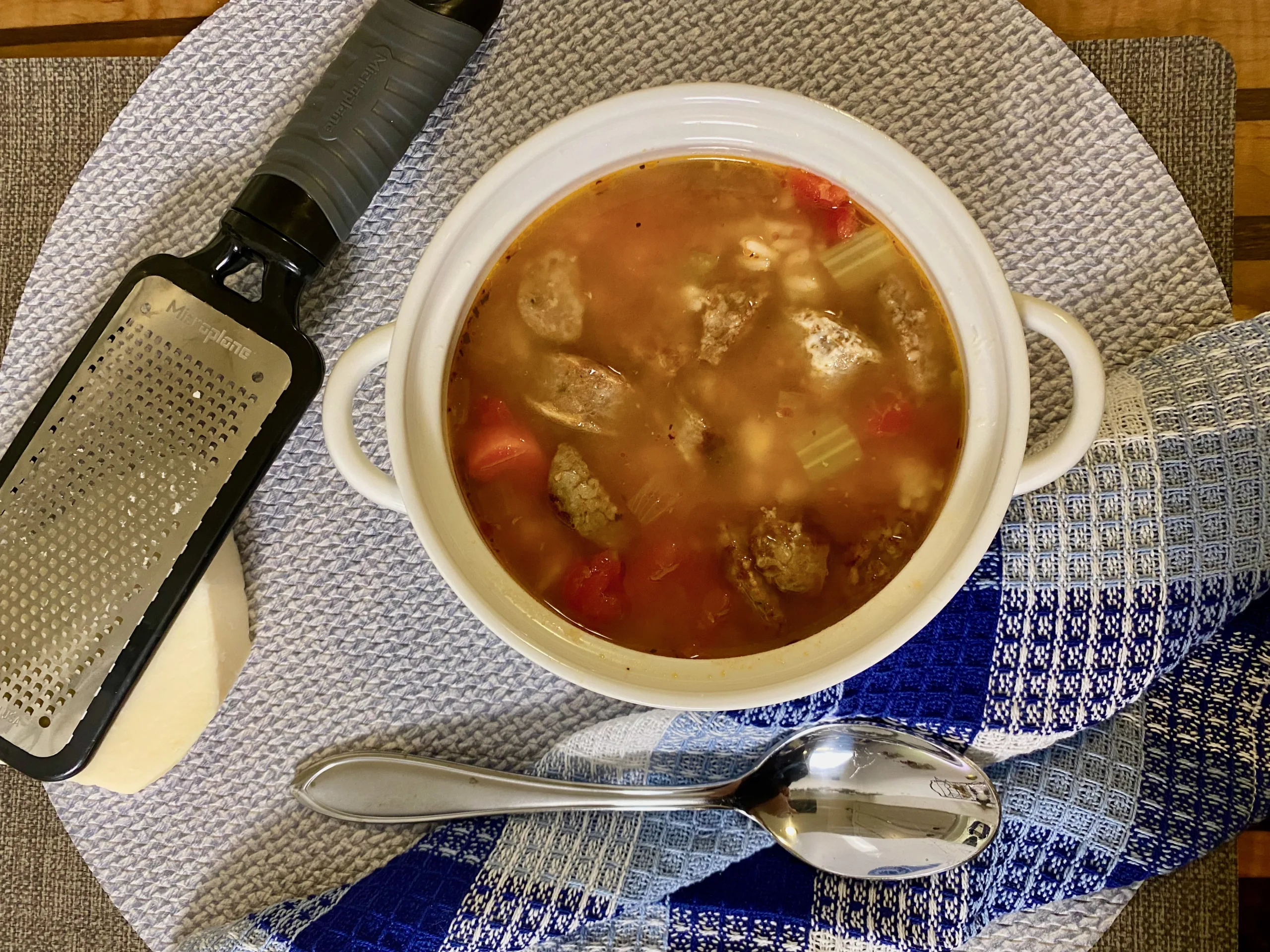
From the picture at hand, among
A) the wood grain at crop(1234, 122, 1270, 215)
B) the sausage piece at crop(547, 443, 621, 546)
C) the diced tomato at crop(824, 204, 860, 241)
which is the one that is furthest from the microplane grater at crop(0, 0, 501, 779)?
the wood grain at crop(1234, 122, 1270, 215)

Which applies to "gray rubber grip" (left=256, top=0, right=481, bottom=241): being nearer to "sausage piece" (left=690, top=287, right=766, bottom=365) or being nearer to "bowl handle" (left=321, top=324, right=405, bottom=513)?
"bowl handle" (left=321, top=324, right=405, bottom=513)

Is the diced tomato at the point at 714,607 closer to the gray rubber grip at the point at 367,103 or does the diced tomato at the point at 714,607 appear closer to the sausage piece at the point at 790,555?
the sausage piece at the point at 790,555

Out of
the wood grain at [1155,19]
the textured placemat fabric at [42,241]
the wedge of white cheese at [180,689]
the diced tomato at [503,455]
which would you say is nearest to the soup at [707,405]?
the diced tomato at [503,455]

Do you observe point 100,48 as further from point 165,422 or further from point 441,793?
point 441,793

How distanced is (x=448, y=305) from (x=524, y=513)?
215 mm

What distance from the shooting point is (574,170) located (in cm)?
92

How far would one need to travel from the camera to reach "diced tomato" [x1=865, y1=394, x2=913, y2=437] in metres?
0.92

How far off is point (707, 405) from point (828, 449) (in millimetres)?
124

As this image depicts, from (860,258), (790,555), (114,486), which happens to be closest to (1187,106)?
(860,258)

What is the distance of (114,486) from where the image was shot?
1.08 meters

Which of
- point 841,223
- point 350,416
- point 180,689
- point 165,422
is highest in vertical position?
point 841,223

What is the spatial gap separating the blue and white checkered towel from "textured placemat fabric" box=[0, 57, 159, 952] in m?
0.29

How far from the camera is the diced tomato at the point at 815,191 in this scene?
919 millimetres

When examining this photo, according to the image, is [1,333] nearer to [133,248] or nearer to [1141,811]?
[133,248]
